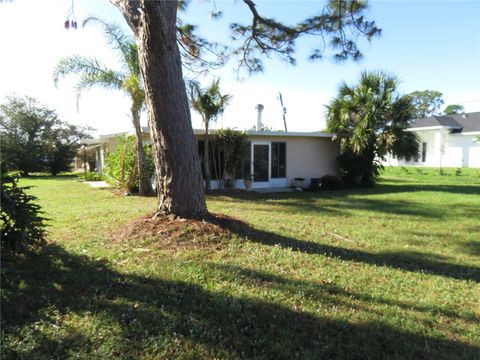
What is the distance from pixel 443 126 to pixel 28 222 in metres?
31.2

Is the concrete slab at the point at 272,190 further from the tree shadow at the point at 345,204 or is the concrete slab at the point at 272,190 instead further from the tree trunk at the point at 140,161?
the tree trunk at the point at 140,161

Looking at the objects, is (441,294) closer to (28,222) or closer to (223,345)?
(223,345)

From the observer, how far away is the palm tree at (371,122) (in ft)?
46.9

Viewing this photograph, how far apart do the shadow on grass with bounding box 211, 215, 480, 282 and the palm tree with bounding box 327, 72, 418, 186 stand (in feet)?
31.3

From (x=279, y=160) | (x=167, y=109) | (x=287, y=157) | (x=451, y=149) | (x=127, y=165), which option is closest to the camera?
(x=167, y=109)

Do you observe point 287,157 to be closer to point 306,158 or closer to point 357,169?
point 306,158

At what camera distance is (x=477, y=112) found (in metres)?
30.7

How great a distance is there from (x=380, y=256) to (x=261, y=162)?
993cm

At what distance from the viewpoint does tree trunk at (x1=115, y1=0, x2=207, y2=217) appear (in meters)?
5.54

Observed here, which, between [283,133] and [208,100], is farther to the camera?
[283,133]

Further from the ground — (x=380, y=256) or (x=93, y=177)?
(x=93, y=177)

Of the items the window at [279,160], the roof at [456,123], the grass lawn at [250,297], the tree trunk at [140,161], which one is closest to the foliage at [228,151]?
the window at [279,160]

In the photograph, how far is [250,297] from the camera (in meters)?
3.64

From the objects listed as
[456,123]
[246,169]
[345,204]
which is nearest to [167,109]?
[345,204]
